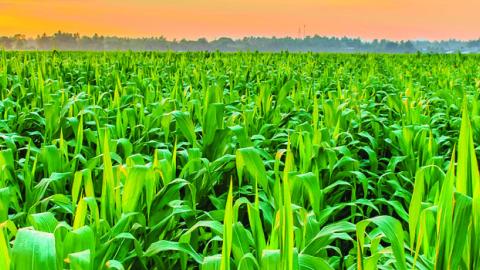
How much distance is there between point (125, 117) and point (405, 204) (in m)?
1.90

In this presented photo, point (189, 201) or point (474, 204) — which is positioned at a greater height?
point (474, 204)

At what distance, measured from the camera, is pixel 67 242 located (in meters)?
1.36

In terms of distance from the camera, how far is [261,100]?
13.5ft

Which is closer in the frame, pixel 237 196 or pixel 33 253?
pixel 33 253

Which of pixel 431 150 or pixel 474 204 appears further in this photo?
pixel 431 150

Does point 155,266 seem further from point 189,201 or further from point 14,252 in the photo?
point 14,252

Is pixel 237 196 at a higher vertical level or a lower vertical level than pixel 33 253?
lower

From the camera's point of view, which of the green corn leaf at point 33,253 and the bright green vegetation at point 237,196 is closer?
the green corn leaf at point 33,253

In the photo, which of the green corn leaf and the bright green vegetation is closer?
the green corn leaf

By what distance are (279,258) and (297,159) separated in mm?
1556

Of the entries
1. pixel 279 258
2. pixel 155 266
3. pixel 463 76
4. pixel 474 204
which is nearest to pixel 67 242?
pixel 155 266

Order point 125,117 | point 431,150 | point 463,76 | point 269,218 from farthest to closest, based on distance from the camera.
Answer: point 463,76, point 125,117, point 431,150, point 269,218

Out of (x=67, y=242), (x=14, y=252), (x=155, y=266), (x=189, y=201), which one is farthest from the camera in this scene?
(x=189, y=201)

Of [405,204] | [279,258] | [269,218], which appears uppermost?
[279,258]
